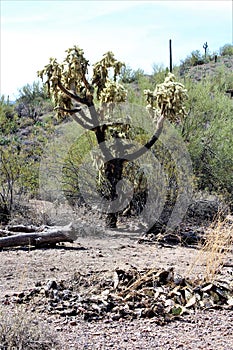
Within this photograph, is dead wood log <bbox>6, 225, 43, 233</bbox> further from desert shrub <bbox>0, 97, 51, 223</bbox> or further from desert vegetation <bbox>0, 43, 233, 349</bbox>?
desert shrub <bbox>0, 97, 51, 223</bbox>

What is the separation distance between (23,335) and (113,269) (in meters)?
2.81

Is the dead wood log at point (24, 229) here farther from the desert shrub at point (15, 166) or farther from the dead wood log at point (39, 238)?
the desert shrub at point (15, 166)

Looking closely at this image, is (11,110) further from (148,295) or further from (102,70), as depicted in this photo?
(148,295)

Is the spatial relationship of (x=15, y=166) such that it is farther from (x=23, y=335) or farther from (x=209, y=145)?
(x=23, y=335)

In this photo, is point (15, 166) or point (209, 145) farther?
point (209, 145)

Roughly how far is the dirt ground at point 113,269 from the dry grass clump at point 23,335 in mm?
157

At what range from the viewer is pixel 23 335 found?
4.48 metres

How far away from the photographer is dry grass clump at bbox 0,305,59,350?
174 inches

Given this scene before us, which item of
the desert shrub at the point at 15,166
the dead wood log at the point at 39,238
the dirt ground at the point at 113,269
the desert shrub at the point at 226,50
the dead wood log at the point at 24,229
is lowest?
the dirt ground at the point at 113,269

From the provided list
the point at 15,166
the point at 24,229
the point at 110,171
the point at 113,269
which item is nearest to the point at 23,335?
the point at 113,269

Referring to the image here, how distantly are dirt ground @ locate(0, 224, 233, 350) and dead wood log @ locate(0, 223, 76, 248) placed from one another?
12 cm

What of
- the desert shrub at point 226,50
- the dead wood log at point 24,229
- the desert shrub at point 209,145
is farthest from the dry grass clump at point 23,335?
the desert shrub at point 226,50

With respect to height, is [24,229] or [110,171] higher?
[110,171]

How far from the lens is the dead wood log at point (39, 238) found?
8.82m
